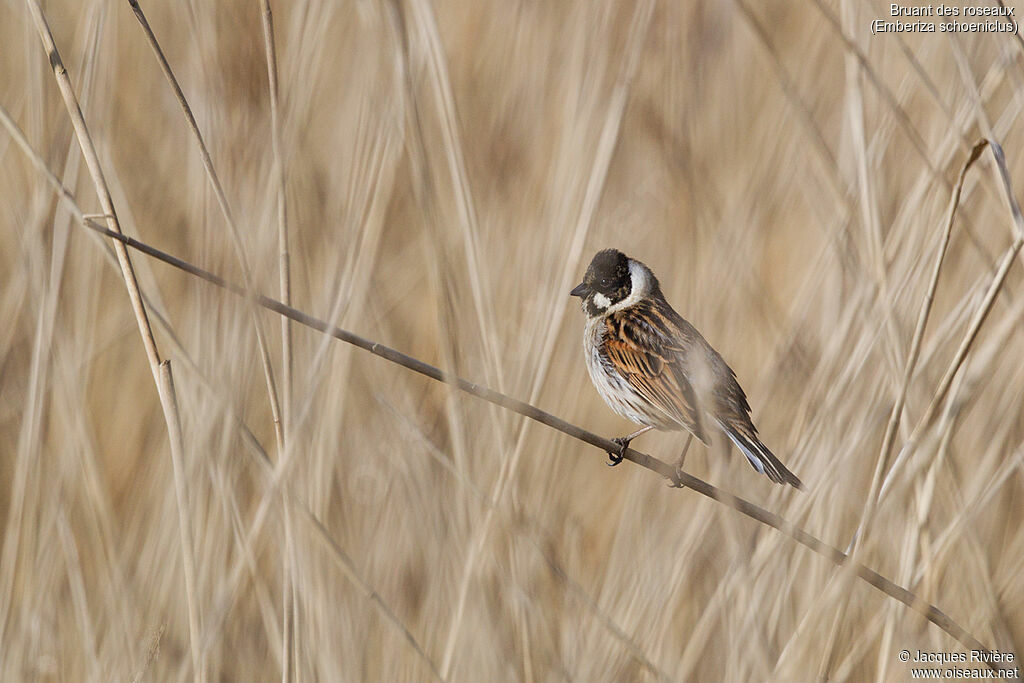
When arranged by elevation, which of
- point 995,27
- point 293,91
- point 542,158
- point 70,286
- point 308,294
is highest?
point 995,27

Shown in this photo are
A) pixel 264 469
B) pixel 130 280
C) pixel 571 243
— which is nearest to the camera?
pixel 130 280

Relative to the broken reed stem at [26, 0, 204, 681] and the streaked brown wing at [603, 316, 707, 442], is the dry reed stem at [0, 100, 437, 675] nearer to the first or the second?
the broken reed stem at [26, 0, 204, 681]

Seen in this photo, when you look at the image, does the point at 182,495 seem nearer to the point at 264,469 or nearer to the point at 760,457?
the point at 264,469

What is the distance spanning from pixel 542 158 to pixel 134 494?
1777 millimetres

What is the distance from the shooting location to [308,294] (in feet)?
9.17

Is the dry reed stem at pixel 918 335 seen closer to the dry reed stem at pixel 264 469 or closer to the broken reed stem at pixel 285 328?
the dry reed stem at pixel 264 469

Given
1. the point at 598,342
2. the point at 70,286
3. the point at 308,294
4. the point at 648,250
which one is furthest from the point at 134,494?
the point at 648,250

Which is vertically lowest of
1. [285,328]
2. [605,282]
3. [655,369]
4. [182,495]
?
[182,495]

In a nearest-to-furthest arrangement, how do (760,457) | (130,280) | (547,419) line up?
(547,419), (130,280), (760,457)

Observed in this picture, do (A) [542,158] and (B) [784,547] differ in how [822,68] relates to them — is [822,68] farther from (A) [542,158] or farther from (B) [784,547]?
(B) [784,547]

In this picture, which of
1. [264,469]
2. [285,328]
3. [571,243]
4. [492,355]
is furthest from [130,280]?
[571,243]

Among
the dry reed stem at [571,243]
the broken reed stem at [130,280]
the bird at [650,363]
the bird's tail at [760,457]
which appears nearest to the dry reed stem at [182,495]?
the broken reed stem at [130,280]

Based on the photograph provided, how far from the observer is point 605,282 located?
2564 mm

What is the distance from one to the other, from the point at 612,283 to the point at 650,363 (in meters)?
0.30
